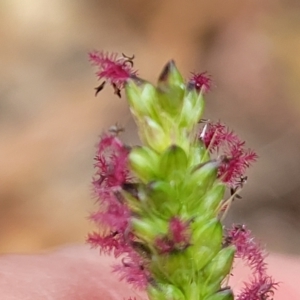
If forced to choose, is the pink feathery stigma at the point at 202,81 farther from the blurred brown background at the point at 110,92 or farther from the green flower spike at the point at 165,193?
the blurred brown background at the point at 110,92

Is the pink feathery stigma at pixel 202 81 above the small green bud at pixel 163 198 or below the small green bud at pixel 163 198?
above

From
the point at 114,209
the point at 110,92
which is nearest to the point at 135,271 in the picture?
the point at 114,209

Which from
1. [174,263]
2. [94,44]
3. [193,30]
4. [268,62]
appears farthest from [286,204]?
[174,263]

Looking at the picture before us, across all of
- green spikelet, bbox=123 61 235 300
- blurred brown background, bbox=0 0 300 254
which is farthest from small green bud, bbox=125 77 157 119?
blurred brown background, bbox=0 0 300 254

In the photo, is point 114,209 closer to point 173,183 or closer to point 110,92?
point 173,183

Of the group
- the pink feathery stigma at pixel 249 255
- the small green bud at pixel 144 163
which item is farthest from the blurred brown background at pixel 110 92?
the small green bud at pixel 144 163

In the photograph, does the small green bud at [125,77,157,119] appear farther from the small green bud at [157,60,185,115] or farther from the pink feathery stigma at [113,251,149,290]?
the pink feathery stigma at [113,251,149,290]
